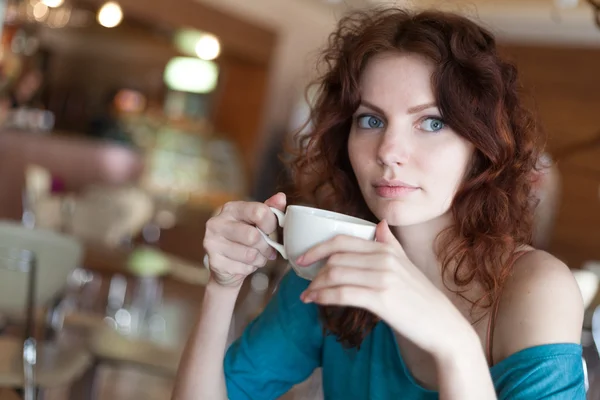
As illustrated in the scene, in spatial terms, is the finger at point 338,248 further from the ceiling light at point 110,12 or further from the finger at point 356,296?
the ceiling light at point 110,12

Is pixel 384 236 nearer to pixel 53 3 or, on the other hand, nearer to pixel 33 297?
pixel 33 297

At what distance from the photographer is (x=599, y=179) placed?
23.1 feet

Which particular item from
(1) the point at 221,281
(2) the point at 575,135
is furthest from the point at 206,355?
(2) the point at 575,135

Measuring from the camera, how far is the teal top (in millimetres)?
1266

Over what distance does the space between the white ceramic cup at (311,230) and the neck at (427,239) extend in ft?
1.01

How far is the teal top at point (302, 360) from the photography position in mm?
1266

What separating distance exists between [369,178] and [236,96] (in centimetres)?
770

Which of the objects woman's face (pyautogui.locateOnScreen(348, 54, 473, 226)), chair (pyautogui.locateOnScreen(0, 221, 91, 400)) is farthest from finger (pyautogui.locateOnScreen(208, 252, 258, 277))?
chair (pyautogui.locateOnScreen(0, 221, 91, 400))

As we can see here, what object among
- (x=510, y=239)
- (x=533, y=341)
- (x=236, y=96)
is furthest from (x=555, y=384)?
(x=236, y=96)

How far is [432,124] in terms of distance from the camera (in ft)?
3.83

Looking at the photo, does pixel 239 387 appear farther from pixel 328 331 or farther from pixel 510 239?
pixel 510 239

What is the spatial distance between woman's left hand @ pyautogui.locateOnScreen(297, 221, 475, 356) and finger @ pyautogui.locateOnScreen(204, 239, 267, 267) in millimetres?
284

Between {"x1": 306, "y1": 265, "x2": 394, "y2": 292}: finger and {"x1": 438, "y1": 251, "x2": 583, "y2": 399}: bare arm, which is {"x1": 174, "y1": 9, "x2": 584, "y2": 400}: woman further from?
{"x1": 306, "y1": 265, "x2": 394, "y2": 292}: finger

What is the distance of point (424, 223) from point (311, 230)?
39cm
